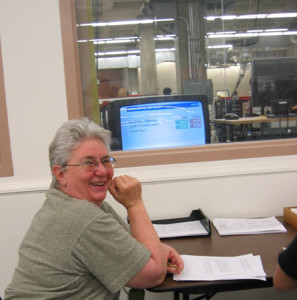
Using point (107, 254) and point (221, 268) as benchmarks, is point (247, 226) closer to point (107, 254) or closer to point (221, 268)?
point (221, 268)

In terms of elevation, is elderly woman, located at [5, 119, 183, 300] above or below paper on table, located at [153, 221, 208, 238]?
above

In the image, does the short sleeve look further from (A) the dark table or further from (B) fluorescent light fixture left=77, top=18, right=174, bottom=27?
(B) fluorescent light fixture left=77, top=18, right=174, bottom=27

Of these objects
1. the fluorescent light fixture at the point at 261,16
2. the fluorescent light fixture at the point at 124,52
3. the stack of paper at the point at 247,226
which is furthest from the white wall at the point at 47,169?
the fluorescent light fixture at the point at 261,16

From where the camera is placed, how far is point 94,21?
2.11m

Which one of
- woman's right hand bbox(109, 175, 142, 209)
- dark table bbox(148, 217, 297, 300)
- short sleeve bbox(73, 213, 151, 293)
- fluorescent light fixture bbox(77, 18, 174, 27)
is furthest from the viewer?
fluorescent light fixture bbox(77, 18, 174, 27)

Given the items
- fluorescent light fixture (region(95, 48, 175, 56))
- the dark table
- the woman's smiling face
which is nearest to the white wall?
the dark table

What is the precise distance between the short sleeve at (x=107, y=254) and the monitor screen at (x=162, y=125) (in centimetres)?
113

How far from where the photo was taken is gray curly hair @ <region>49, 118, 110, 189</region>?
3.73 ft

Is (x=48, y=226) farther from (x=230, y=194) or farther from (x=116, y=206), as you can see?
(x=230, y=194)

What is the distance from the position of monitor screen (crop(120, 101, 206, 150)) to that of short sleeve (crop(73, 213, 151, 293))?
44.3 inches

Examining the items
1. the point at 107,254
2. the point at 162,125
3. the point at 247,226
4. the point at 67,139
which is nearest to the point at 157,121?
the point at 162,125

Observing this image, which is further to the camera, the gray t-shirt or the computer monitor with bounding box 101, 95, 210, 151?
the computer monitor with bounding box 101, 95, 210, 151

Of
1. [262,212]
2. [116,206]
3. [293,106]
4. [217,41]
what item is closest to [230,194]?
[262,212]

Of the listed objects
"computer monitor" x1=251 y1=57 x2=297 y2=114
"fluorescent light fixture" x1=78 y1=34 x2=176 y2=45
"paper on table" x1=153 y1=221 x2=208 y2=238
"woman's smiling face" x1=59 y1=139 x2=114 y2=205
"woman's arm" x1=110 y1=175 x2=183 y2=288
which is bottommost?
"paper on table" x1=153 y1=221 x2=208 y2=238
